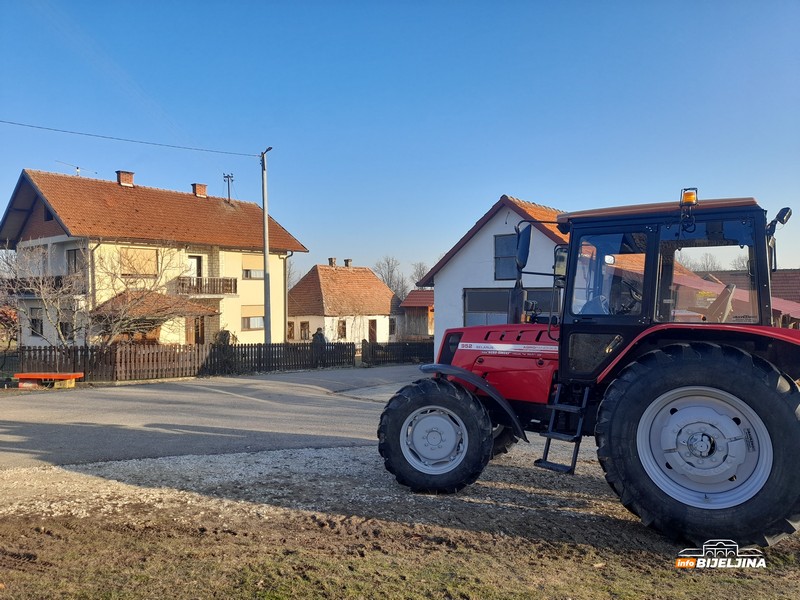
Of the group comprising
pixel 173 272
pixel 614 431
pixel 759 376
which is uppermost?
pixel 173 272

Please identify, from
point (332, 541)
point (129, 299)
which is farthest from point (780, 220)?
point (129, 299)

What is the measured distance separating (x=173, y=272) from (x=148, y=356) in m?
9.17

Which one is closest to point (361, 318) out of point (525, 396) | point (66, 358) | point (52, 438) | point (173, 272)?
point (173, 272)

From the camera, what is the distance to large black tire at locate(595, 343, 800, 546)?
4289 millimetres

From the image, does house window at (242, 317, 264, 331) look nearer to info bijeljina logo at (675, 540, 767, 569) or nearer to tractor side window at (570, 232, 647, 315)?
tractor side window at (570, 232, 647, 315)

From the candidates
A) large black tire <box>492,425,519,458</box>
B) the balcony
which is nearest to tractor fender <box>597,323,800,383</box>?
large black tire <box>492,425,519,458</box>

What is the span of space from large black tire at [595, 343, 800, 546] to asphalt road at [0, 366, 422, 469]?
4816 mm

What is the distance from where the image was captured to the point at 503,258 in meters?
21.3

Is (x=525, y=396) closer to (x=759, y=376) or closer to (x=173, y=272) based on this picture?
(x=759, y=376)

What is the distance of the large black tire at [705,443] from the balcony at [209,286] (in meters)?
26.6

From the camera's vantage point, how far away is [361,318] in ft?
147

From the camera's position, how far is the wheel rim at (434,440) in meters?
5.85

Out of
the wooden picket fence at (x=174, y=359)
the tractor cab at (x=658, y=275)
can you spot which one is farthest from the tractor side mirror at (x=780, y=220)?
the wooden picket fence at (x=174, y=359)

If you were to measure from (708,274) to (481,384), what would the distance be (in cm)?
215
